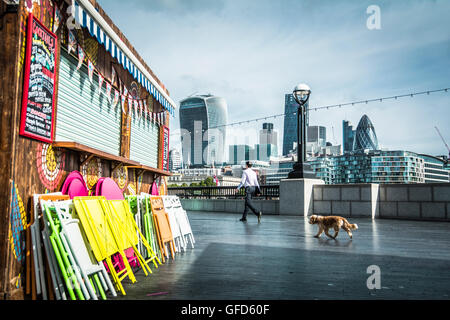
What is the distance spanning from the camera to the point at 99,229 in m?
3.44

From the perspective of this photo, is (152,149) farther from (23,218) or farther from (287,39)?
(23,218)

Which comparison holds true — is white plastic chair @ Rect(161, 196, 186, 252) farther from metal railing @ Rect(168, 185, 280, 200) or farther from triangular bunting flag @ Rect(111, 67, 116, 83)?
metal railing @ Rect(168, 185, 280, 200)

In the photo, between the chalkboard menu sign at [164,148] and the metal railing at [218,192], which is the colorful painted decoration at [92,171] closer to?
the chalkboard menu sign at [164,148]

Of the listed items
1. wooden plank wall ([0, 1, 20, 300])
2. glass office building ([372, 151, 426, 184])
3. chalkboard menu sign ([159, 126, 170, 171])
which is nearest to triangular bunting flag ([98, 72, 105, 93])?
wooden plank wall ([0, 1, 20, 300])

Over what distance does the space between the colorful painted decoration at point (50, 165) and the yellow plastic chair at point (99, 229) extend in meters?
0.64

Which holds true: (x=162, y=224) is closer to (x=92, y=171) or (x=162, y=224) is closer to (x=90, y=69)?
(x=92, y=171)

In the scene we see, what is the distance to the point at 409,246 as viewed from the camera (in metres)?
5.96

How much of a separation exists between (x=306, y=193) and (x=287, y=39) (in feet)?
22.3

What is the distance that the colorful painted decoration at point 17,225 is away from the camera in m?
3.16

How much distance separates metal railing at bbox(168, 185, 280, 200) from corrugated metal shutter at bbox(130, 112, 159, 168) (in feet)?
25.2

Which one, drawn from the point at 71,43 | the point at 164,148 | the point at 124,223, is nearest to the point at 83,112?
the point at 71,43

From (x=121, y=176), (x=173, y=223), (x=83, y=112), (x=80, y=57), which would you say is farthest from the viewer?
(x=121, y=176)

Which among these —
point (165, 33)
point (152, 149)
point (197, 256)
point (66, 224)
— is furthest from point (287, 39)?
point (66, 224)

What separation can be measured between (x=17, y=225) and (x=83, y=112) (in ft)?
8.32
